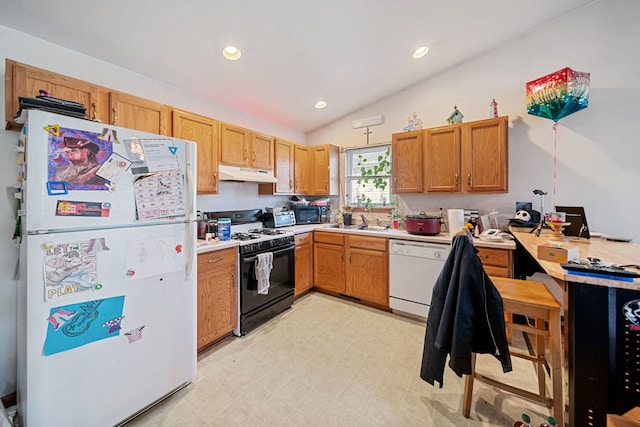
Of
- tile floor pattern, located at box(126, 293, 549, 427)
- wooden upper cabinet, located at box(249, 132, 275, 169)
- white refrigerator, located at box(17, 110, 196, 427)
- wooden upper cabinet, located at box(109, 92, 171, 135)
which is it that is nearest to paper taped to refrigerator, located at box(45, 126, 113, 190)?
white refrigerator, located at box(17, 110, 196, 427)

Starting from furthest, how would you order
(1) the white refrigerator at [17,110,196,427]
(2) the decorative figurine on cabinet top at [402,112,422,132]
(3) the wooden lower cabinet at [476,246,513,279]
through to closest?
(2) the decorative figurine on cabinet top at [402,112,422,132]
(3) the wooden lower cabinet at [476,246,513,279]
(1) the white refrigerator at [17,110,196,427]

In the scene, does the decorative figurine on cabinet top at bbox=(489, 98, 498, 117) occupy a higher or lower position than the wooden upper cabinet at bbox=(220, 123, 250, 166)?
higher

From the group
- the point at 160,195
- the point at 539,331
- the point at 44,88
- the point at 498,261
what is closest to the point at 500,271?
the point at 498,261

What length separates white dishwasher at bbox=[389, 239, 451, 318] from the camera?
8.37 ft

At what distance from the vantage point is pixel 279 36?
2094mm

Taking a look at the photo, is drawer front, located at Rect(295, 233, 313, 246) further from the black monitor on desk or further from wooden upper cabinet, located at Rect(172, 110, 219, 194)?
the black monitor on desk

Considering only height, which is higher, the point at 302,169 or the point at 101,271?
the point at 302,169

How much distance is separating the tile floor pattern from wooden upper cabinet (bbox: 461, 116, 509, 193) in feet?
5.51

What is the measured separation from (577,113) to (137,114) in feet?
13.6

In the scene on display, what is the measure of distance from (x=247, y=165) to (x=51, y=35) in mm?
1734

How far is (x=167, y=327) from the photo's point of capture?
62.4 inches

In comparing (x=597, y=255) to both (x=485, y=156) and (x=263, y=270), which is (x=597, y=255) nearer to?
(x=485, y=156)

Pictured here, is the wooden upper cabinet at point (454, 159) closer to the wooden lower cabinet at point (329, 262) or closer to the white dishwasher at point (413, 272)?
the white dishwasher at point (413, 272)

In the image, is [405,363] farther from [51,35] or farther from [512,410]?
[51,35]
